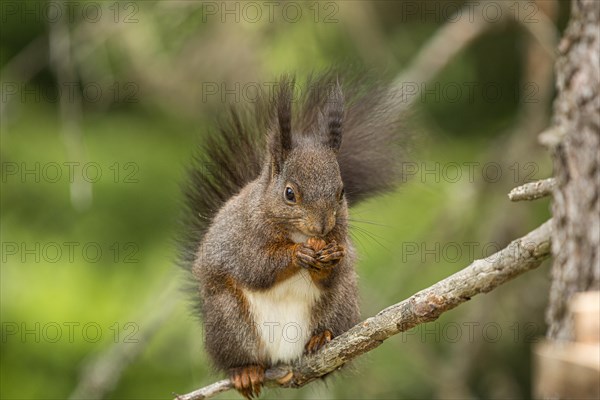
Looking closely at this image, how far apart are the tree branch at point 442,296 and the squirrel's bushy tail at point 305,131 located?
66 centimetres

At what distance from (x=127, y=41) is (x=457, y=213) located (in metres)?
1.59

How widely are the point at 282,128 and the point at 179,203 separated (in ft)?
2.32

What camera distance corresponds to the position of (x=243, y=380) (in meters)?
2.67

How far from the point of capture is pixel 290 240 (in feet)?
8.60

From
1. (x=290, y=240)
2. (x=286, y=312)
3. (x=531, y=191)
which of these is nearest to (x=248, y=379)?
(x=286, y=312)

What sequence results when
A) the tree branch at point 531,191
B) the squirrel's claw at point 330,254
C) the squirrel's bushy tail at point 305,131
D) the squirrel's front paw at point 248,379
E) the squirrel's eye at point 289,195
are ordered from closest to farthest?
the tree branch at point 531,191 → the squirrel's claw at point 330,254 → the squirrel's eye at point 289,195 → the squirrel's front paw at point 248,379 → the squirrel's bushy tail at point 305,131

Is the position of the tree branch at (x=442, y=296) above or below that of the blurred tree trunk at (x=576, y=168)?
below

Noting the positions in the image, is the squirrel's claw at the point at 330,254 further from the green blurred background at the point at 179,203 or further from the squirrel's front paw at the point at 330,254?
the green blurred background at the point at 179,203

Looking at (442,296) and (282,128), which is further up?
(282,128)

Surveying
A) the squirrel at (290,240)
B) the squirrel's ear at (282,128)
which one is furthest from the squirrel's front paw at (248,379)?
the squirrel's ear at (282,128)

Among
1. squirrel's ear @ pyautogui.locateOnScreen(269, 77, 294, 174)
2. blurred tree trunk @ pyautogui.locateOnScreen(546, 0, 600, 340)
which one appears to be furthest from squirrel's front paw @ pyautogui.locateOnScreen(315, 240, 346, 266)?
blurred tree trunk @ pyautogui.locateOnScreen(546, 0, 600, 340)

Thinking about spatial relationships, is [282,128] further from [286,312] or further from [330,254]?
[286,312]

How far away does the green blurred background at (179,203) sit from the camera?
11.7ft

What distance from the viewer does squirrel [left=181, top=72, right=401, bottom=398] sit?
2.55 metres
